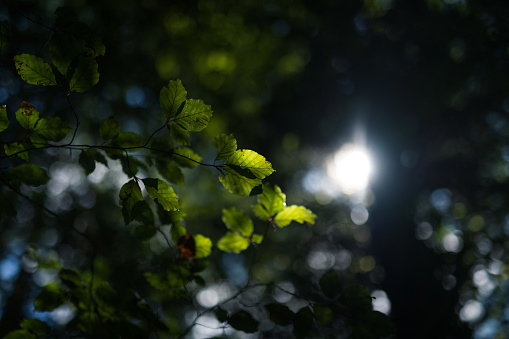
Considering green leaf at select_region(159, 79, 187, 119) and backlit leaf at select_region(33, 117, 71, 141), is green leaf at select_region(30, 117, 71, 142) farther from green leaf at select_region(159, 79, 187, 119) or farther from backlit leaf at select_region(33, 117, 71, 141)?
green leaf at select_region(159, 79, 187, 119)

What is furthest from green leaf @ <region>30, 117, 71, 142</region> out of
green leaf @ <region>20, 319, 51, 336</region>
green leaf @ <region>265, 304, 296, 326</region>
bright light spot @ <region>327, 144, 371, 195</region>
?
Answer: bright light spot @ <region>327, 144, 371, 195</region>

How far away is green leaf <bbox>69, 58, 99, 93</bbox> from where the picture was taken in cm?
63

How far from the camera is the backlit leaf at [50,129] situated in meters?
0.77

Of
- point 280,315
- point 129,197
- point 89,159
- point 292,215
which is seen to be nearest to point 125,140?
point 89,159

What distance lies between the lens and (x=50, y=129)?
2.53 feet

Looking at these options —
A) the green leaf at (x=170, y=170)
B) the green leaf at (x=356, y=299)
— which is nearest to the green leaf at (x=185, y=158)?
the green leaf at (x=170, y=170)

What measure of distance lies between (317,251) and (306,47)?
4793 millimetres

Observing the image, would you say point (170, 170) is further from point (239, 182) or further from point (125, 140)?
point (239, 182)

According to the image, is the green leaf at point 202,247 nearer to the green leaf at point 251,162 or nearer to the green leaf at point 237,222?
the green leaf at point 237,222

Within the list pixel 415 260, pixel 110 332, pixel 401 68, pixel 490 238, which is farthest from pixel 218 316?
pixel 490 238

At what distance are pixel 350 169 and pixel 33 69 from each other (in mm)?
5265

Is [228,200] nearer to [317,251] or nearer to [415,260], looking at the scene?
[317,251]

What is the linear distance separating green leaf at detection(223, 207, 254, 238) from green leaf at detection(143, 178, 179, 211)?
288 millimetres

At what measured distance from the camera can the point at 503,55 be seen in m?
3.09
